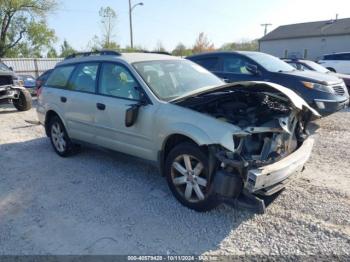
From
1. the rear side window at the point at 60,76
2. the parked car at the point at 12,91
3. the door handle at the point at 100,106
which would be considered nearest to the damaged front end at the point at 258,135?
the door handle at the point at 100,106

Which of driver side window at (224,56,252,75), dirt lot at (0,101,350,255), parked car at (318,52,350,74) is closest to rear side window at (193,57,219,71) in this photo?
driver side window at (224,56,252,75)

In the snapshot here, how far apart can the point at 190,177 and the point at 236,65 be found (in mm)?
4978

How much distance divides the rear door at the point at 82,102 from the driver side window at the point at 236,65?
4.05 m

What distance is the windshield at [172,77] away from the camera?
3977mm

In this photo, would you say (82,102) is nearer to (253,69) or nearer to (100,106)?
(100,106)

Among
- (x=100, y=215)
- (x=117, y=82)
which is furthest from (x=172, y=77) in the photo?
(x=100, y=215)

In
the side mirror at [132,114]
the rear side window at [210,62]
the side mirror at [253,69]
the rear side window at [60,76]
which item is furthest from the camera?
the rear side window at [210,62]

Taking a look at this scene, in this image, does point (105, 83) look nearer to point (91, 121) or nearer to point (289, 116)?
point (91, 121)

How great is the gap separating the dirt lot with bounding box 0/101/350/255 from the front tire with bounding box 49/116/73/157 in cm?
45

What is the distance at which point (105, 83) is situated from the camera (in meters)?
4.52

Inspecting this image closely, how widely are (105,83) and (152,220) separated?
2164 mm

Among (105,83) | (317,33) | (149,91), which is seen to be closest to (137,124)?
(149,91)

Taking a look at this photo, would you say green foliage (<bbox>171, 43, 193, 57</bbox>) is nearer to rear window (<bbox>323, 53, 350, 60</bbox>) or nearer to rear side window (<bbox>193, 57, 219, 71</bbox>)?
rear window (<bbox>323, 53, 350, 60</bbox>)

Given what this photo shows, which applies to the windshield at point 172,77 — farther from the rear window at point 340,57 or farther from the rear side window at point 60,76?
the rear window at point 340,57
